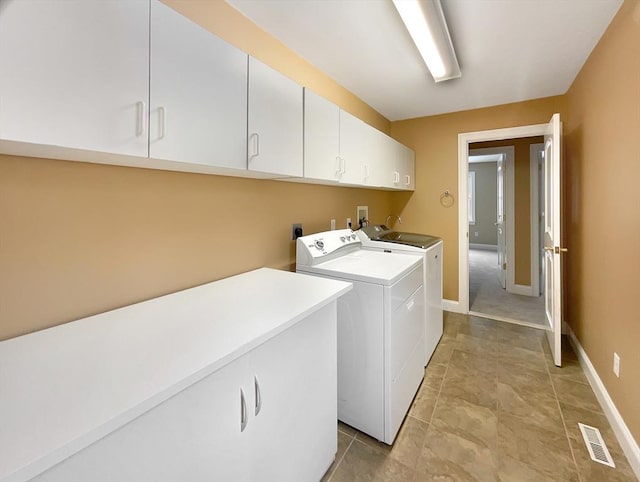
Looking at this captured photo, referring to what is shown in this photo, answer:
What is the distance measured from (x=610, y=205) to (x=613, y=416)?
1234mm

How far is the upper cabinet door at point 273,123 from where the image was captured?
137 centimetres

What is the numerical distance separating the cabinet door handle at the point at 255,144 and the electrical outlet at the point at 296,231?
82 cm

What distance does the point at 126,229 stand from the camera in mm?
1230

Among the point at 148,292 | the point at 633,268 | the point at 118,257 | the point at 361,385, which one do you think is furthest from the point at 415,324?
the point at 118,257

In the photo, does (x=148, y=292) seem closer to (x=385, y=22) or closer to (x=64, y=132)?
(x=64, y=132)

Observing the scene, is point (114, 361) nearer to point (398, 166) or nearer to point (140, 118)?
point (140, 118)

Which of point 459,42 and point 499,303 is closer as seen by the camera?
point 459,42

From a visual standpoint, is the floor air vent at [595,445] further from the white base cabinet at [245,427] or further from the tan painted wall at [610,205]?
the white base cabinet at [245,427]

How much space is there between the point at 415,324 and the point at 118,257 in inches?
67.6

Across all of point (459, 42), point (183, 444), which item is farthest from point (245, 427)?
point (459, 42)

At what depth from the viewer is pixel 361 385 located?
1702 mm

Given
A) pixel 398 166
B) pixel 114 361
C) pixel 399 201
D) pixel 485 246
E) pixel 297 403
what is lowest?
pixel 297 403

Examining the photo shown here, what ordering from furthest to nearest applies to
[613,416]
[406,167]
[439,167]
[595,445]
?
[439,167]
[406,167]
[613,416]
[595,445]

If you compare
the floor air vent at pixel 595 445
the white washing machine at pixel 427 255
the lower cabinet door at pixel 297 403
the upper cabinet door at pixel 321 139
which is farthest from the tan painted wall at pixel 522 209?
the lower cabinet door at pixel 297 403
